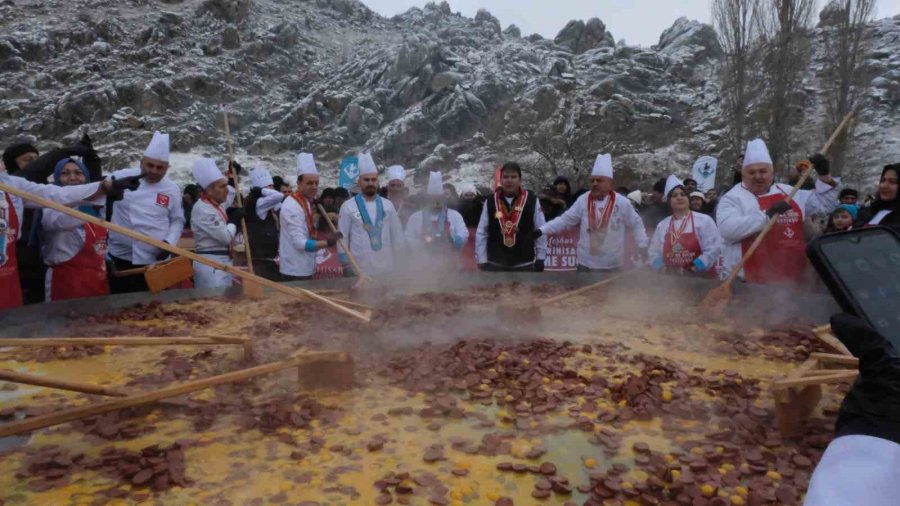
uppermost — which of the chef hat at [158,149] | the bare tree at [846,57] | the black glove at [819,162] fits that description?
the bare tree at [846,57]

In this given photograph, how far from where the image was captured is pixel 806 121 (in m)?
37.9

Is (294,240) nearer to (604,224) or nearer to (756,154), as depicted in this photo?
(604,224)

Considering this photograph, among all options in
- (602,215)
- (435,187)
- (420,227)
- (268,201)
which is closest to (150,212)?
(268,201)

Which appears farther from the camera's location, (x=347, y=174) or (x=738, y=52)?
(x=738, y=52)

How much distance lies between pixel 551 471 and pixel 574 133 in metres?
32.4

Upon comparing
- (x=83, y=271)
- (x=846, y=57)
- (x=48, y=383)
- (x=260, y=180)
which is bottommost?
(x=48, y=383)

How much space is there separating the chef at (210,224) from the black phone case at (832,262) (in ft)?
18.9

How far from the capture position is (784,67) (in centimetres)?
2848

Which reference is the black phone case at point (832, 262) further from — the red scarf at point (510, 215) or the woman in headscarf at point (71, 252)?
the red scarf at point (510, 215)

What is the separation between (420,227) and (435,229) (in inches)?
8.7

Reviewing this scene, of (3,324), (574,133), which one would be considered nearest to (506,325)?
(3,324)

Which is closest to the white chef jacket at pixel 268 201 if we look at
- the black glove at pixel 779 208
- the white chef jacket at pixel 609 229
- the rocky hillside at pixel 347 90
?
the white chef jacket at pixel 609 229

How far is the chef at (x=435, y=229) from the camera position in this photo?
781 cm

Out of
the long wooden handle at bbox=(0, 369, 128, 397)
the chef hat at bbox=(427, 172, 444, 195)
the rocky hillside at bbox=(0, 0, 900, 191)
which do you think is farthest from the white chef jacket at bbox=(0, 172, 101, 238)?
the rocky hillside at bbox=(0, 0, 900, 191)
